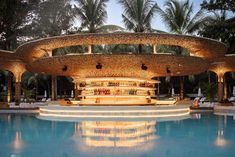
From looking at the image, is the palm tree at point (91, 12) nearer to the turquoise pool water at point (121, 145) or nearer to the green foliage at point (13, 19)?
the green foliage at point (13, 19)

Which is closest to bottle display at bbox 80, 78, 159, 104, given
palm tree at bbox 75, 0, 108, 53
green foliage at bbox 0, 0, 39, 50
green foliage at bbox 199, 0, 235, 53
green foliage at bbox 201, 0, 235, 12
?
palm tree at bbox 75, 0, 108, 53

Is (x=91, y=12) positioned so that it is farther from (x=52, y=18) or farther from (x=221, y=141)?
(x=221, y=141)

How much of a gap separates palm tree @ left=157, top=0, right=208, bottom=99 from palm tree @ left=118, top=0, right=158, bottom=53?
2.66 ft

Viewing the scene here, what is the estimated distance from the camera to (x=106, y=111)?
14.9 meters

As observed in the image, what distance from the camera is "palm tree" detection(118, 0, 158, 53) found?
82.9ft

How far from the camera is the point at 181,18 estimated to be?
2556 centimetres

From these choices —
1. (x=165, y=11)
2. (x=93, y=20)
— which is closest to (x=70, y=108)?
(x=93, y=20)

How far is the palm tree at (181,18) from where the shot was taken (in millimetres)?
25609

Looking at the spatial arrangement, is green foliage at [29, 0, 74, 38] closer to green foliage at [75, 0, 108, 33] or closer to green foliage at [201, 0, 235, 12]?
green foliage at [75, 0, 108, 33]

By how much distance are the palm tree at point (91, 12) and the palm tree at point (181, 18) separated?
4.46 meters

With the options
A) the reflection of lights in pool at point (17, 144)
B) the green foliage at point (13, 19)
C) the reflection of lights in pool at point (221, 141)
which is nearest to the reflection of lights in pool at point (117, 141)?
the reflection of lights in pool at point (17, 144)

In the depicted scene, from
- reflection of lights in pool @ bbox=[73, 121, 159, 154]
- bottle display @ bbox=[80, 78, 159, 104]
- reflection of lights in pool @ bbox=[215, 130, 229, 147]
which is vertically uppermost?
bottle display @ bbox=[80, 78, 159, 104]

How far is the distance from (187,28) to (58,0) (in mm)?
11099

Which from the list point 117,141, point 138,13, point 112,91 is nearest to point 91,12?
point 138,13
